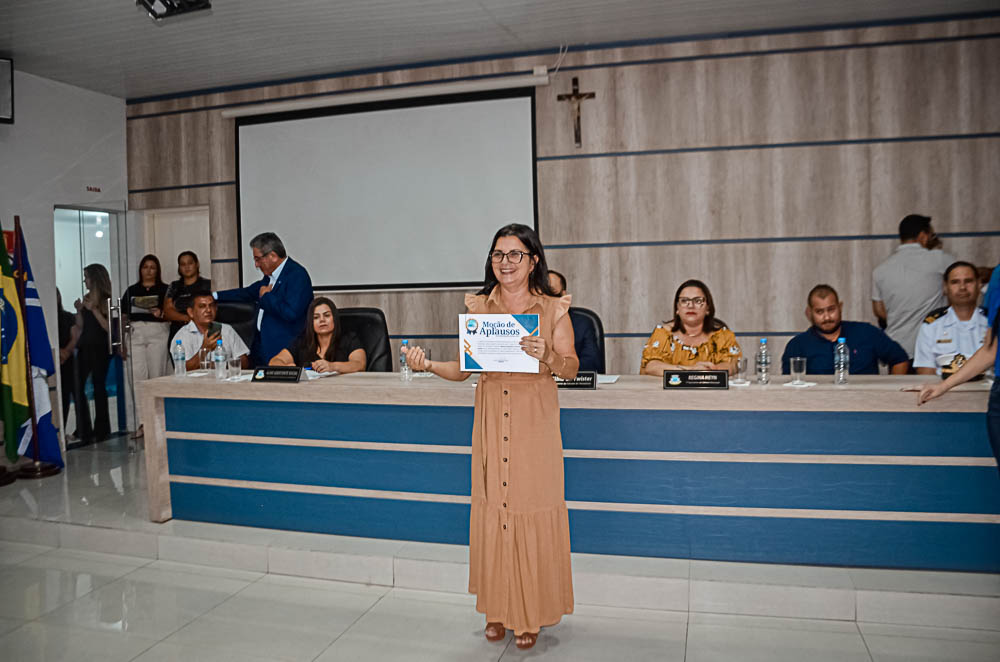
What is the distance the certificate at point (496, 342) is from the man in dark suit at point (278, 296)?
2094mm

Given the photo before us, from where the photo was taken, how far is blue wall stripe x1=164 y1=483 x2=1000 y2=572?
9.10 feet

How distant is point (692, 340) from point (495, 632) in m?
1.70

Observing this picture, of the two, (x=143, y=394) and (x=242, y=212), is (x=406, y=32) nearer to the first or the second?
(x=242, y=212)

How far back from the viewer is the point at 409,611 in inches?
116

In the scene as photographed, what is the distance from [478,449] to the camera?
2.57 m

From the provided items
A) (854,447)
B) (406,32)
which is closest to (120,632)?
(854,447)

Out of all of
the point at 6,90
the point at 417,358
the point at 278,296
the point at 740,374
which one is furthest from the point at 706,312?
the point at 6,90

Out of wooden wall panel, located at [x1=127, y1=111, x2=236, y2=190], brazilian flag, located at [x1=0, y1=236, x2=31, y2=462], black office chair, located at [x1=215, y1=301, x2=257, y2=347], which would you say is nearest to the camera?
brazilian flag, located at [x1=0, y1=236, x2=31, y2=462]

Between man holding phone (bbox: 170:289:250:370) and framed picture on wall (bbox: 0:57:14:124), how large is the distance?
2076 millimetres

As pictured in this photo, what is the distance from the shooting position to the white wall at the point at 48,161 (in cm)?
557

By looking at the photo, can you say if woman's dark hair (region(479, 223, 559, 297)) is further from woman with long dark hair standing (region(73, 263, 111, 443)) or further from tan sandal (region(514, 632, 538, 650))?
woman with long dark hair standing (region(73, 263, 111, 443))

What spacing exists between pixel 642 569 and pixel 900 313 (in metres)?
2.83

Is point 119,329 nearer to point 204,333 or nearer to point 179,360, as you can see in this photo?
point 204,333

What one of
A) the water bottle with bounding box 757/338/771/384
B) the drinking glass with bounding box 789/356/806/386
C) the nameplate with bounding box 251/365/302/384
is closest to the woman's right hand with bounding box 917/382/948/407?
the drinking glass with bounding box 789/356/806/386
